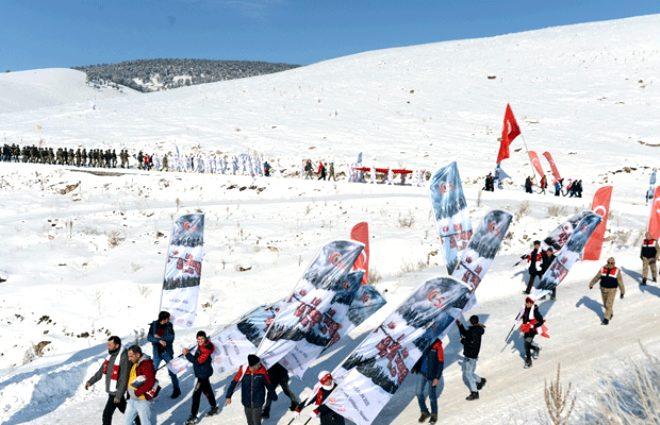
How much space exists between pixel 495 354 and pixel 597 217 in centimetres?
444

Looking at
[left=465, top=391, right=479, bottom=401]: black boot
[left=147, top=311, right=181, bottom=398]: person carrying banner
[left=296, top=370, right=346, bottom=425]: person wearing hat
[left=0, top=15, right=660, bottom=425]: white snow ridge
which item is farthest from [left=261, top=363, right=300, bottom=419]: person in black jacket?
[left=465, top=391, right=479, bottom=401]: black boot

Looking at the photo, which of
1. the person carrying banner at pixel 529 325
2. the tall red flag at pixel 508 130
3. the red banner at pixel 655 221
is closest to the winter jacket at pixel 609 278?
the person carrying banner at pixel 529 325

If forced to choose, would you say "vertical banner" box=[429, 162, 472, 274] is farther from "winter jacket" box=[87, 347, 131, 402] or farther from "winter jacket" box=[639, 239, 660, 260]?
"winter jacket" box=[87, 347, 131, 402]

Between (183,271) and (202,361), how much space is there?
2722 millimetres

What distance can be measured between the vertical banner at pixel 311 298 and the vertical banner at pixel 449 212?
4.74 m

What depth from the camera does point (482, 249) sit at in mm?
10562

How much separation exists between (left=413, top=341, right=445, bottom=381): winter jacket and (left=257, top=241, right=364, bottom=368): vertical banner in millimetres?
1741

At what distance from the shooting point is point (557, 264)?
1229 cm

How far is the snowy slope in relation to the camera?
3816 inches

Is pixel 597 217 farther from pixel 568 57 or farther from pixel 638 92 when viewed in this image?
pixel 568 57

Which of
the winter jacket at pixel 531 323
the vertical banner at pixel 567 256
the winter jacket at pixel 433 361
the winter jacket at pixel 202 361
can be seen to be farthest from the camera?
the vertical banner at pixel 567 256

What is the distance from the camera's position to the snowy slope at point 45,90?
9694 centimetres

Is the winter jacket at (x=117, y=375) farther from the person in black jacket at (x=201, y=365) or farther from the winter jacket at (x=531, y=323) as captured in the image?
the winter jacket at (x=531, y=323)

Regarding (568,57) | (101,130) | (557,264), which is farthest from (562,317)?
(568,57)
